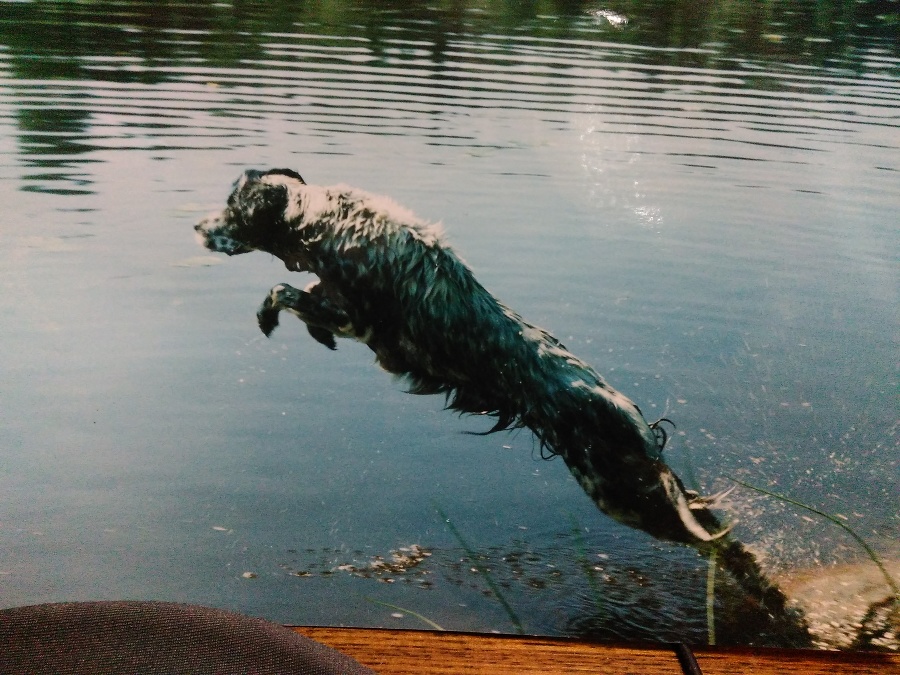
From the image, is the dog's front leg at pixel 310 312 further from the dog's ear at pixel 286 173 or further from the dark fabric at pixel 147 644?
the dark fabric at pixel 147 644

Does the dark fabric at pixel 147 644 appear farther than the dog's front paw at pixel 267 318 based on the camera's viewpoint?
No

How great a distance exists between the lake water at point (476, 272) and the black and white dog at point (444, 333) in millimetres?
29

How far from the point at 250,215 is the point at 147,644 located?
0.86 m

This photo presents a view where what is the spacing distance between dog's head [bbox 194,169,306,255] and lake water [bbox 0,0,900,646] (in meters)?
0.02

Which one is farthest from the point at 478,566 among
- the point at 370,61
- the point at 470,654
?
the point at 370,61

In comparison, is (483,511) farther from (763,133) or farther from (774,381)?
(763,133)

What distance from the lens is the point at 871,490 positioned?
1.44 metres

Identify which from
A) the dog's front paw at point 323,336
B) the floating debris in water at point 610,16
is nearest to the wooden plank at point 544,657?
the dog's front paw at point 323,336

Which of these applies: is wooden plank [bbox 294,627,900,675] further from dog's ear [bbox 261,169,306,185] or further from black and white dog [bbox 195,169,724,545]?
dog's ear [bbox 261,169,306,185]

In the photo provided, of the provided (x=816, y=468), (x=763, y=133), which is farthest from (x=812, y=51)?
(x=816, y=468)

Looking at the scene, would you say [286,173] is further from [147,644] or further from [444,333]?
[147,644]

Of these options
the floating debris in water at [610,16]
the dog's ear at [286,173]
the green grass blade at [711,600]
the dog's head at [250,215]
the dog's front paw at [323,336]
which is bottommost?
the green grass blade at [711,600]

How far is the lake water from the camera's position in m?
1.38

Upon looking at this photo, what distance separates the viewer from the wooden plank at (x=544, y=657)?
4.62ft
